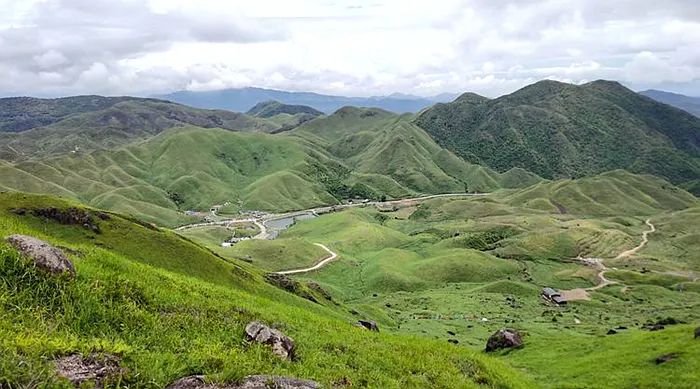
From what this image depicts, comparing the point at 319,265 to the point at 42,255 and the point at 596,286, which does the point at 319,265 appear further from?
the point at 42,255

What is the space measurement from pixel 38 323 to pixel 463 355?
86.1ft

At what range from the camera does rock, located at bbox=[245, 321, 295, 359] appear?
23172 mm

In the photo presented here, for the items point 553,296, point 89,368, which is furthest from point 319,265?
point 89,368

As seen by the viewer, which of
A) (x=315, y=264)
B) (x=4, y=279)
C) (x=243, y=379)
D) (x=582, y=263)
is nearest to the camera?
(x=243, y=379)

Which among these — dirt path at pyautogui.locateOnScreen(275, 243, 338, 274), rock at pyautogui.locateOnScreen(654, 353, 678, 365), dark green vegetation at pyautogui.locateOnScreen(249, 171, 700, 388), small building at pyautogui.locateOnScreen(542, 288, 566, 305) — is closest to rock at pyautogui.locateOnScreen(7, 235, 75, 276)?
dark green vegetation at pyautogui.locateOnScreen(249, 171, 700, 388)

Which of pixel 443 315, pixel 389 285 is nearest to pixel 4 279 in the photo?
pixel 443 315

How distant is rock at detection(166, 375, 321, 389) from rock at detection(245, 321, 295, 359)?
3546 millimetres

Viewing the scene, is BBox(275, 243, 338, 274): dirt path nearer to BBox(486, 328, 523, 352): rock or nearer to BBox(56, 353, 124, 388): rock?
BBox(486, 328, 523, 352): rock

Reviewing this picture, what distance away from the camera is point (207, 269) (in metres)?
66.8

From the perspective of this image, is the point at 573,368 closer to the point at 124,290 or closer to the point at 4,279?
the point at 124,290

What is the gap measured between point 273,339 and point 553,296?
423 feet

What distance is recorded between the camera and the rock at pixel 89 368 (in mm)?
15336

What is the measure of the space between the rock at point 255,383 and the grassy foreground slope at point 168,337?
0.39 m

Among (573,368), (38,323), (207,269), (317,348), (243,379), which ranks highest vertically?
(38,323)
